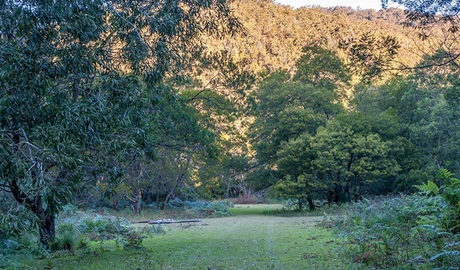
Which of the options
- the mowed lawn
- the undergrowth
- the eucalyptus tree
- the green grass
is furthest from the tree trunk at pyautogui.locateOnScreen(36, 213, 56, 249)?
the green grass

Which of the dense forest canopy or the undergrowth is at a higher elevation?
the dense forest canopy

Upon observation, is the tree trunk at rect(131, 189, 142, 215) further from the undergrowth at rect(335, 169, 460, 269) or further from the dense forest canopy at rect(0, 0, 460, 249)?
the undergrowth at rect(335, 169, 460, 269)

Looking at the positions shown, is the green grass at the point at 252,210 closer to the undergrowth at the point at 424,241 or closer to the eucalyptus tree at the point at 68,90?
the eucalyptus tree at the point at 68,90

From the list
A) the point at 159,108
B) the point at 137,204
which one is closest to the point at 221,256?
the point at 159,108

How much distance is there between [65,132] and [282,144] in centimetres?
2265

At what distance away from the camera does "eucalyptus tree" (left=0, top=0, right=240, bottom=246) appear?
701 cm

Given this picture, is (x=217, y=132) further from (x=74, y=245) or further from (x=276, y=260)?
(x=276, y=260)

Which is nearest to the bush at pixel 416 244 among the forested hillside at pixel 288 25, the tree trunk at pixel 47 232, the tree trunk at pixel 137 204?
the tree trunk at pixel 47 232

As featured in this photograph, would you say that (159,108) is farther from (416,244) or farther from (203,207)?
(203,207)

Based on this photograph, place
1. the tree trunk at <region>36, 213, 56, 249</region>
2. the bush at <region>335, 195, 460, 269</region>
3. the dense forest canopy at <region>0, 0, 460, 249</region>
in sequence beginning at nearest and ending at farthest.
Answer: the bush at <region>335, 195, 460, 269</region>, the dense forest canopy at <region>0, 0, 460, 249</region>, the tree trunk at <region>36, 213, 56, 249</region>

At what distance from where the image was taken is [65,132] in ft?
23.8

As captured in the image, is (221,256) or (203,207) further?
(203,207)

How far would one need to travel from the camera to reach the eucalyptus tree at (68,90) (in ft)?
23.0

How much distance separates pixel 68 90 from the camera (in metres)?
8.38
